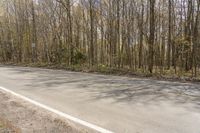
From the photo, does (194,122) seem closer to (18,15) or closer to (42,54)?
(42,54)

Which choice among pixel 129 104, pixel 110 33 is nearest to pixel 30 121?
pixel 129 104

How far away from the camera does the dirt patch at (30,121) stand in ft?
23.3

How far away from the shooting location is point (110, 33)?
31734 millimetres

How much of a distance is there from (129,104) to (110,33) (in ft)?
72.8

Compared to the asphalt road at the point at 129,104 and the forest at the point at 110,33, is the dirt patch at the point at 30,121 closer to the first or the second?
the asphalt road at the point at 129,104

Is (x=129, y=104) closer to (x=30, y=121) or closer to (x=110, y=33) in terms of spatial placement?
(x=30, y=121)

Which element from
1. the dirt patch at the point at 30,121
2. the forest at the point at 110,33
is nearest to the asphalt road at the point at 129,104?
the dirt patch at the point at 30,121

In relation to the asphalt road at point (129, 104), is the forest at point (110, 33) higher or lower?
higher

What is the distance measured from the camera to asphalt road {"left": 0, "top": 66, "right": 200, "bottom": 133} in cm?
750

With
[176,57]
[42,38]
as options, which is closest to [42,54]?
[42,38]

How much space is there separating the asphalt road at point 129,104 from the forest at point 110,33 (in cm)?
787

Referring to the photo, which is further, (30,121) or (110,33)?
(110,33)

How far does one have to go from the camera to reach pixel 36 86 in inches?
591

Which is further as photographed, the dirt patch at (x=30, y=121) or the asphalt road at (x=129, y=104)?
the asphalt road at (x=129, y=104)
